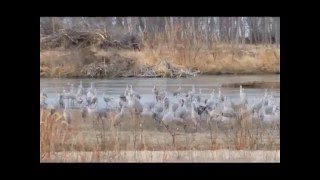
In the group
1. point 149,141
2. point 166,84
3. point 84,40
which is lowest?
point 149,141

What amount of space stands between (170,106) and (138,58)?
1.51 ft

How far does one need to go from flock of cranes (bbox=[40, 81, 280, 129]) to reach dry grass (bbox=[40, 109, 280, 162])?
0.06 m

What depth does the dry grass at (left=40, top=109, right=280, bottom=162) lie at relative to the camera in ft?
20.4

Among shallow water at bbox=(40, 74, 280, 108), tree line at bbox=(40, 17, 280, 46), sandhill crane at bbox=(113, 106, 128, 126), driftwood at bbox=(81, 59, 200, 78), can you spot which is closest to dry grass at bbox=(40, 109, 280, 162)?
sandhill crane at bbox=(113, 106, 128, 126)

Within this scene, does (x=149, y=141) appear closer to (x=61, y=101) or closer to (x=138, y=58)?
(x=138, y=58)

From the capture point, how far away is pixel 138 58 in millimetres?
6250

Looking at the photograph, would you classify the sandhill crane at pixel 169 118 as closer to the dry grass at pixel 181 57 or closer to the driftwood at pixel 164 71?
the driftwood at pixel 164 71

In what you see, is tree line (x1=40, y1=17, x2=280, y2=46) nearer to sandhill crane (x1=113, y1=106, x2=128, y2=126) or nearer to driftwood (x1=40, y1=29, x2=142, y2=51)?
driftwood (x1=40, y1=29, x2=142, y2=51)

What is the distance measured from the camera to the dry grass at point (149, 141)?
621 centimetres

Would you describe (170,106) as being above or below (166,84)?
below

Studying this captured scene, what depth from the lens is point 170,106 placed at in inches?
246

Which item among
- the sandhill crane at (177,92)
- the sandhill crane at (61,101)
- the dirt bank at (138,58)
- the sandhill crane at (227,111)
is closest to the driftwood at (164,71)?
the dirt bank at (138,58)

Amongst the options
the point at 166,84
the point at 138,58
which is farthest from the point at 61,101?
the point at 166,84
